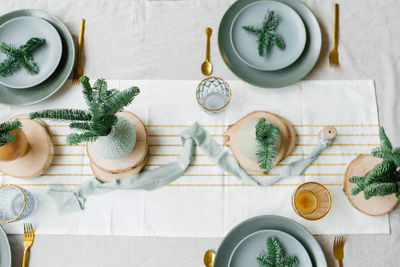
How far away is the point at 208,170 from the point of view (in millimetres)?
855

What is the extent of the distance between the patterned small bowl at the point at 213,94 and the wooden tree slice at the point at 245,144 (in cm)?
7

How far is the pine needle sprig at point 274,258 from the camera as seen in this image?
72 cm

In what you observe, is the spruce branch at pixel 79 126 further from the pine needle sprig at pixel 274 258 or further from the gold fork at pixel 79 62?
the pine needle sprig at pixel 274 258

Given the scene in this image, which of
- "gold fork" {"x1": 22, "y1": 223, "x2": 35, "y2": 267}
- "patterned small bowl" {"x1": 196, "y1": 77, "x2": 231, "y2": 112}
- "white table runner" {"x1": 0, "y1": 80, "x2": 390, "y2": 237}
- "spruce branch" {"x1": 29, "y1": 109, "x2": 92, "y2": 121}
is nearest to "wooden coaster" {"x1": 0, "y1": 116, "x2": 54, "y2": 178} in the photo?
"white table runner" {"x1": 0, "y1": 80, "x2": 390, "y2": 237}

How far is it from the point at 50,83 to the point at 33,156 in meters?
0.20

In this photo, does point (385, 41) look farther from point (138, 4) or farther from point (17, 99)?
point (17, 99)

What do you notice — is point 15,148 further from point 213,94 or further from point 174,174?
point 213,94

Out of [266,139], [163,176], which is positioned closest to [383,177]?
[266,139]

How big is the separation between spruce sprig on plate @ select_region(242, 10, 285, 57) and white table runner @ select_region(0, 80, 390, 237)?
0.11m

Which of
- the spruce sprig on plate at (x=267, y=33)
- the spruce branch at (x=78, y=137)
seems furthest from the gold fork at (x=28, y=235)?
the spruce sprig on plate at (x=267, y=33)

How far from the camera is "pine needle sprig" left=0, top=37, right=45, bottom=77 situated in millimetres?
844

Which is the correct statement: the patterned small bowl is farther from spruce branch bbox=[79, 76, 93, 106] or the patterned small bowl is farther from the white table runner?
spruce branch bbox=[79, 76, 93, 106]

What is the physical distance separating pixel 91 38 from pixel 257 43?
471 millimetres

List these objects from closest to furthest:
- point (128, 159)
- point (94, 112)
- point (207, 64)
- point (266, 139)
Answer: point (94, 112) < point (266, 139) < point (128, 159) < point (207, 64)
